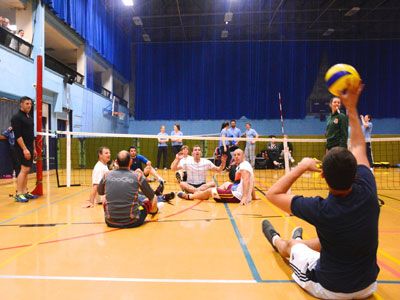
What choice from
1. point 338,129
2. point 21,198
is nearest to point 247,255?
point 338,129

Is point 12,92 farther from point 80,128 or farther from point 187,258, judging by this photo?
point 187,258

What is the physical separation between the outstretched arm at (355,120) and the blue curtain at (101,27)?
13432 mm

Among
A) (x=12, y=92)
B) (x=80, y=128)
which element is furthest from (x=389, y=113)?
(x=12, y=92)

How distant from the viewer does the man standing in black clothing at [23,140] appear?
6523 millimetres

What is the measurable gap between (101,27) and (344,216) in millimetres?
Result: 19202

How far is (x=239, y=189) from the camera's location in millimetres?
6715

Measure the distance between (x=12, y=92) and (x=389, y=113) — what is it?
2227 centimetres

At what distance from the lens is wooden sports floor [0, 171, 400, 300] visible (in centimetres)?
262

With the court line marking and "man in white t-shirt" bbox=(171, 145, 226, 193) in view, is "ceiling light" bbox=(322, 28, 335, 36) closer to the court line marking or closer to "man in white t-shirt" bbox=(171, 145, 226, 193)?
"man in white t-shirt" bbox=(171, 145, 226, 193)

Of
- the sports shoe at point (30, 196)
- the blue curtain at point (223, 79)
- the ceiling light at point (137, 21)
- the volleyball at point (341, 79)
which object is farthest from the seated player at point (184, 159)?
the ceiling light at point (137, 21)

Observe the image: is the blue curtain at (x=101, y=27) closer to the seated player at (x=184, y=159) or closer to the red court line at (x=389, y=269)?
the seated player at (x=184, y=159)

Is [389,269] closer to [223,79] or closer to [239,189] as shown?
[239,189]

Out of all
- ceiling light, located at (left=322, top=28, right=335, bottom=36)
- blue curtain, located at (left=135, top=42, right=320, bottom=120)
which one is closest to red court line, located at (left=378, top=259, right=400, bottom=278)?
blue curtain, located at (left=135, top=42, right=320, bottom=120)

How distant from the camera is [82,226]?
4.71 meters
